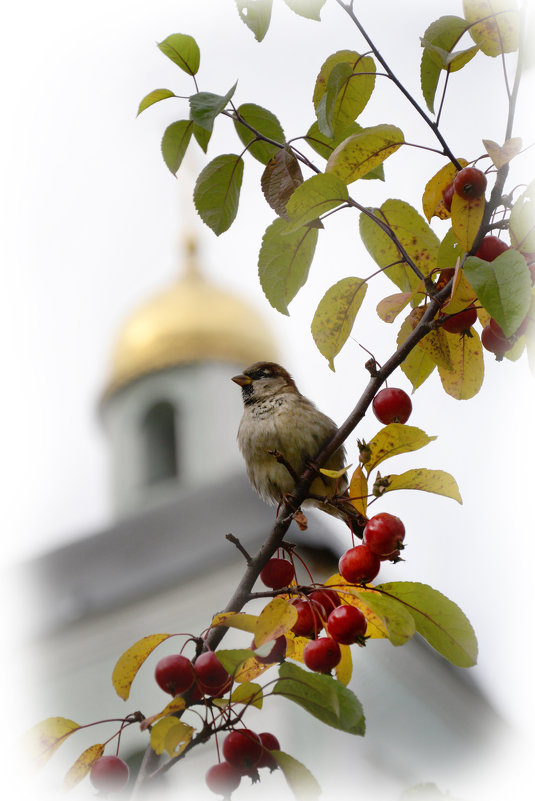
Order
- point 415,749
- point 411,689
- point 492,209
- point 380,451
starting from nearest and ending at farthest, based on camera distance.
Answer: point 492,209, point 380,451, point 415,749, point 411,689

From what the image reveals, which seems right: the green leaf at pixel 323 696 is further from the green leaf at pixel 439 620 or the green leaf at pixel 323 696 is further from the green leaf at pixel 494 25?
the green leaf at pixel 494 25

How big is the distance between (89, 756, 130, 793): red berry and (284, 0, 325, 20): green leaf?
109cm

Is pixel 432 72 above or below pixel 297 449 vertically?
above

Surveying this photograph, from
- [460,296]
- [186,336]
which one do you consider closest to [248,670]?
[460,296]

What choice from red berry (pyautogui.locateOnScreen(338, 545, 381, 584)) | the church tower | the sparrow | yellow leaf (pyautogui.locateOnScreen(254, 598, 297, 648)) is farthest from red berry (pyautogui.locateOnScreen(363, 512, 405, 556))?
the church tower

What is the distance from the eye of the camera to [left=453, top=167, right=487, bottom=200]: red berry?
4.37ft

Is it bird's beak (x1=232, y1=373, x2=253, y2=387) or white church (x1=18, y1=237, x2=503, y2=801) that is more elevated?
bird's beak (x1=232, y1=373, x2=253, y2=387)

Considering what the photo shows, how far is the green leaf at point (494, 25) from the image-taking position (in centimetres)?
151

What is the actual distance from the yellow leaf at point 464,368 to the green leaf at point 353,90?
14.0 inches

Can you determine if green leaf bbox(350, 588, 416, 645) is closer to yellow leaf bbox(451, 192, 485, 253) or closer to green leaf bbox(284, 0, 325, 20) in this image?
yellow leaf bbox(451, 192, 485, 253)

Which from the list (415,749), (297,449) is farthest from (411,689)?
(297,449)

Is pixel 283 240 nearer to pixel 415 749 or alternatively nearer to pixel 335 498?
pixel 335 498

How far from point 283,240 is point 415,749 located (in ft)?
28.9

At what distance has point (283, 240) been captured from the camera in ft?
5.04
